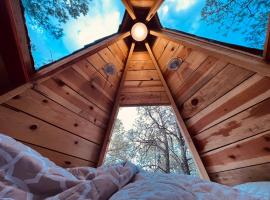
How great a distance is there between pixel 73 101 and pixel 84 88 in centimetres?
22

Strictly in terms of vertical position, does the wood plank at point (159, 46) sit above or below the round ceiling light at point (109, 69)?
above

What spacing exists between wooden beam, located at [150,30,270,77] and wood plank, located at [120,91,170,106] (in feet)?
2.55

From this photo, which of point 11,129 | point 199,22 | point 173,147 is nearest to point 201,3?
point 199,22

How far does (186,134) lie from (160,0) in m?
1.52

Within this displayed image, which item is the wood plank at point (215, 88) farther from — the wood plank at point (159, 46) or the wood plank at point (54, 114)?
the wood plank at point (54, 114)

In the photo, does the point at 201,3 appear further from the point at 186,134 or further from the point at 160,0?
the point at 186,134

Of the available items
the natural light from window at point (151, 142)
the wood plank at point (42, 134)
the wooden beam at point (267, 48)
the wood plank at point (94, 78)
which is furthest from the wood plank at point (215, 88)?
the natural light from window at point (151, 142)

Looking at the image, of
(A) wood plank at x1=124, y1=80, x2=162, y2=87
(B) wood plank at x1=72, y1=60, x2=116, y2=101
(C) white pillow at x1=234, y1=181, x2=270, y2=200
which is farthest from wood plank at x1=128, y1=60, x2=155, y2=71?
(C) white pillow at x1=234, y1=181, x2=270, y2=200

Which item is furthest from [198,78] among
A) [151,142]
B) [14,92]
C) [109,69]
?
[151,142]

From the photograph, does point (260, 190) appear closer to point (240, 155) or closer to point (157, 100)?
point (240, 155)

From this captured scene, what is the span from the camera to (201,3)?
170 centimetres

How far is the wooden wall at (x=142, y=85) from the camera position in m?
2.46

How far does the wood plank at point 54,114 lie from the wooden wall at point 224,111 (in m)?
1.17

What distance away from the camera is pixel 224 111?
1.76 metres
